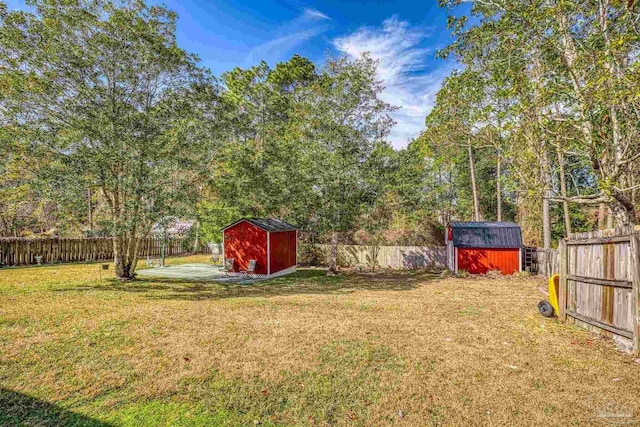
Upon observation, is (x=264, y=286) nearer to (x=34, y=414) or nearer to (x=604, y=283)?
(x=34, y=414)

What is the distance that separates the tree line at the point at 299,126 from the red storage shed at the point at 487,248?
2.05 m

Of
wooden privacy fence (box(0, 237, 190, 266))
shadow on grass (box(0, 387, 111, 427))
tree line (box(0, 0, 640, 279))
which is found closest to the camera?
shadow on grass (box(0, 387, 111, 427))

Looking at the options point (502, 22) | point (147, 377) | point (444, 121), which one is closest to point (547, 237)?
point (444, 121)

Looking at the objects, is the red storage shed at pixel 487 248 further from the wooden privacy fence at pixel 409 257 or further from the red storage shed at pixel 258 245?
the red storage shed at pixel 258 245

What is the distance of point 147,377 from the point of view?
430 centimetres

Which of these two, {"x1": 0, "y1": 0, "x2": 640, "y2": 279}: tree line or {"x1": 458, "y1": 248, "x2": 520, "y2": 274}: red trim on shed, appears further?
{"x1": 458, "y1": 248, "x2": 520, "y2": 274}: red trim on shed

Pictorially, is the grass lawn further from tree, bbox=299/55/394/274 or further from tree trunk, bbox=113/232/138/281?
tree, bbox=299/55/394/274

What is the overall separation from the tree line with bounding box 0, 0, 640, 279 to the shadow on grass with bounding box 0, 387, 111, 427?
7145mm

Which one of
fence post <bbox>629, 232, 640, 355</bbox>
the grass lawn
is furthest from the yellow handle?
fence post <bbox>629, 232, 640, 355</bbox>

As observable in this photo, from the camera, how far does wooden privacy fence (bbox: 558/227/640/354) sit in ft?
16.6

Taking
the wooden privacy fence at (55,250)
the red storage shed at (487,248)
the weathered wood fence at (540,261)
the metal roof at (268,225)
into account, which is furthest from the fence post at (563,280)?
the wooden privacy fence at (55,250)

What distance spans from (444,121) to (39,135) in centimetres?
1201

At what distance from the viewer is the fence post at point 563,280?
698cm

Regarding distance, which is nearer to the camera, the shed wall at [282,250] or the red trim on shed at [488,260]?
the shed wall at [282,250]
